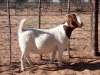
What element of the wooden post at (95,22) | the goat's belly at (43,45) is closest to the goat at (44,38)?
the goat's belly at (43,45)

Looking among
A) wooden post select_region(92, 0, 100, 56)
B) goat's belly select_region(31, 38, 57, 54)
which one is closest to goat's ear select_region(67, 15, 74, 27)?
goat's belly select_region(31, 38, 57, 54)

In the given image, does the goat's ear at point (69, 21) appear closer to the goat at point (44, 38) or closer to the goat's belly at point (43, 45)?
the goat at point (44, 38)

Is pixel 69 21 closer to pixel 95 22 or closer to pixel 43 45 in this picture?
pixel 43 45

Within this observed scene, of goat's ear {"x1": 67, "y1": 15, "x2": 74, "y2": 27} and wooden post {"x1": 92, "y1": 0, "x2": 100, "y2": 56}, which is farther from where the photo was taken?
wooden post {"x1": 92, "y1": 0, "x2": 100, "y2": 56}

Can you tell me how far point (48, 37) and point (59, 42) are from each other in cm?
32

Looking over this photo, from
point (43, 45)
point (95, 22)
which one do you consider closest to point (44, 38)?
point (43, 45)

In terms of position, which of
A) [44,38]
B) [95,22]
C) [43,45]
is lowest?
[43,45]

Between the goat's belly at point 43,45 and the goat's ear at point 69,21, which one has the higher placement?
the goat's ear at point 69,21

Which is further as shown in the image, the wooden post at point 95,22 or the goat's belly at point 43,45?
the wooden post at point 95,22

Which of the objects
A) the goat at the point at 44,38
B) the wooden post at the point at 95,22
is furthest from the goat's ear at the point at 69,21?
the wooden post at the point at 95,22

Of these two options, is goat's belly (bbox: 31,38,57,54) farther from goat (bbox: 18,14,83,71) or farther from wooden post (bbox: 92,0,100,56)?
wooden post (bbox: 92,0,100,56)

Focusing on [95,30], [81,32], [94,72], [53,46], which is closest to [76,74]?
[94,72]

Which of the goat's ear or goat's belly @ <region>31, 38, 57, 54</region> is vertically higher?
the goat's ear

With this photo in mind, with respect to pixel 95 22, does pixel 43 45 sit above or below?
below
